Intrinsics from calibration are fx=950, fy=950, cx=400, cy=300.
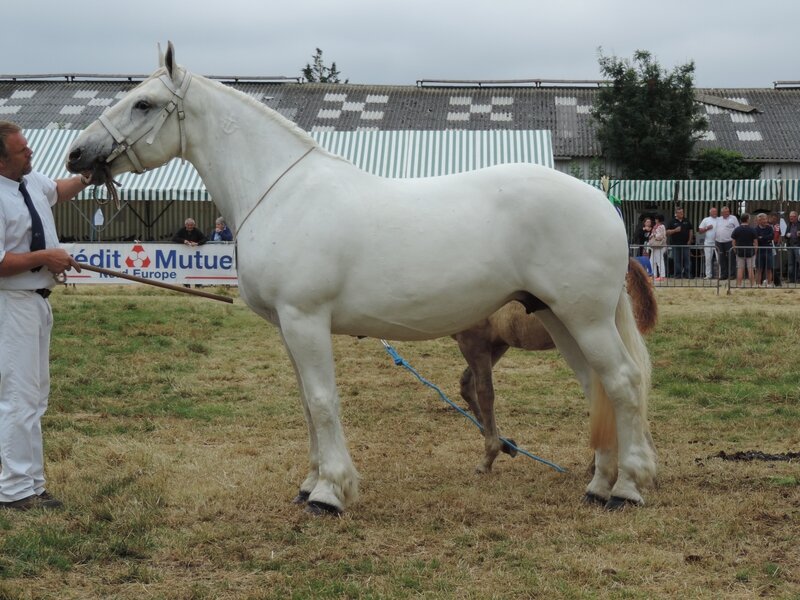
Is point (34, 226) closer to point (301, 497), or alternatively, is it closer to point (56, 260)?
point (56, 260)

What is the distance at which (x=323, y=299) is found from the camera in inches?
208

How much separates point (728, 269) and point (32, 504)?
15691mm

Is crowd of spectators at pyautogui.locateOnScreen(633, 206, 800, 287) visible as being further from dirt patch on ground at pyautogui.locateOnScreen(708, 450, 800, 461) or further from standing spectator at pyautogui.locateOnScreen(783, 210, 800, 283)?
dirt patch on ground at pyautogui.locateOnScreen(708, 450, 800, 461)

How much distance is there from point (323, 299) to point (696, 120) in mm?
33157

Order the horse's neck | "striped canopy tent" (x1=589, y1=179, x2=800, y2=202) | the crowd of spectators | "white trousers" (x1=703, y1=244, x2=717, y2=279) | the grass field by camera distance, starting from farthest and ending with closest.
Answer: "striped canopy tent" (x1=589, y1=179, x2=800, y2=202) < "white trousers" (x1=703, y1=244, x2=717, y2=279) < the crowd of spectators < the horse's neck < the grass field

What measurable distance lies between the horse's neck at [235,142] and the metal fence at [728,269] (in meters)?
14.0

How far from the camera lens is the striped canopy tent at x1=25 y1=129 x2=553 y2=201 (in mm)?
25094

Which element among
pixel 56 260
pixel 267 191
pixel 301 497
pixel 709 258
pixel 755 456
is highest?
pixel 267 191

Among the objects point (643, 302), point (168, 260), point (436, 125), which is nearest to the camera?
point (643, 302)

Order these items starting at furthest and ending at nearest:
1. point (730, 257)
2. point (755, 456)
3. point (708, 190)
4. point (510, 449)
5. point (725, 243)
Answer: point (708, 190)
point (725, 243)
point (730, 257)
point (510, 449)
point (755, 456)

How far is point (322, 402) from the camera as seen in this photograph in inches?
212

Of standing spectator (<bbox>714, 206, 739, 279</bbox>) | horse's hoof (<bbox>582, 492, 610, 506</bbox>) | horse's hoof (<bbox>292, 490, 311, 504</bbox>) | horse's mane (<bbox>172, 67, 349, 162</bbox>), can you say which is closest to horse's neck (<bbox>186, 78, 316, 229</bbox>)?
horse's mane (<bbox>172, 67, 349, 162</bbox>)

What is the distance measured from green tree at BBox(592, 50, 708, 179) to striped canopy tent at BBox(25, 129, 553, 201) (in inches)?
388

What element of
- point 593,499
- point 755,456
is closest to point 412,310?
point 593,499
